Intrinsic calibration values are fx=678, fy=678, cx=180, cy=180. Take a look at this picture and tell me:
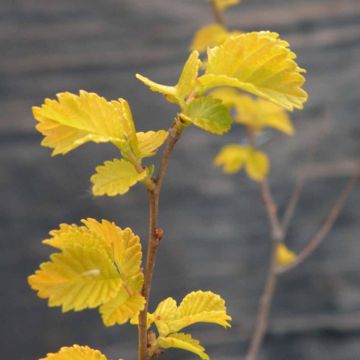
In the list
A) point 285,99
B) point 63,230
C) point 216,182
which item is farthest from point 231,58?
point 216,182

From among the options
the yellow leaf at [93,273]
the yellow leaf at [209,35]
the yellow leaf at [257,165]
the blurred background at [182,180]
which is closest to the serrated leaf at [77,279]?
the yellow leaf at [93,273]

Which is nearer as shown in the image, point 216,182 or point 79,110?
point 79,110

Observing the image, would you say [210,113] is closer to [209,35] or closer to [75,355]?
[75,355]

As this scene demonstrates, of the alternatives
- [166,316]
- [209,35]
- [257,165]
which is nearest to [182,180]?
[257,165]

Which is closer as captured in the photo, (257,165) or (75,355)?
(75,355)

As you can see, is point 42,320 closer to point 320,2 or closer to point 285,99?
point 320,2

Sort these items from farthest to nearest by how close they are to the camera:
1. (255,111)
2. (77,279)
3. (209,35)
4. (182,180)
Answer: (182,180), (255,111), (209,35), (77,279)

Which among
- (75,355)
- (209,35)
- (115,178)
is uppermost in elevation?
(209,35)
